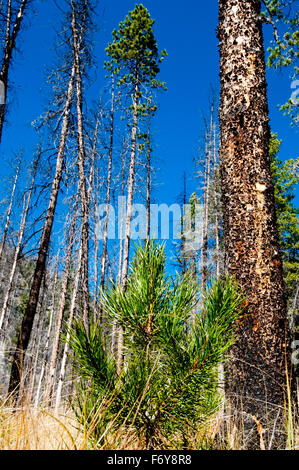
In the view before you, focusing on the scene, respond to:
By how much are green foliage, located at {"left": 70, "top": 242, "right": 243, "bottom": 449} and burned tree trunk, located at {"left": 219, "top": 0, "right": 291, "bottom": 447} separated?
284mm

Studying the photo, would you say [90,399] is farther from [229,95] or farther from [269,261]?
[229,95]

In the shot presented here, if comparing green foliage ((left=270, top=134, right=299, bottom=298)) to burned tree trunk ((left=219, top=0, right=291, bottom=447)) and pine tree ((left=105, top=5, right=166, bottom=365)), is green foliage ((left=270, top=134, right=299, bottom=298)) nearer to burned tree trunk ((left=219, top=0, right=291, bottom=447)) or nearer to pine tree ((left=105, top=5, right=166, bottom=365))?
pine tree ((left=105, top=5, right=166, bottom=365))

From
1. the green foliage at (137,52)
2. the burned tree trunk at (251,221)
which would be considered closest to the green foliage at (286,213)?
the green foliage at (137,52)

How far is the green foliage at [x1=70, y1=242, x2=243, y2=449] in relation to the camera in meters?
1.19

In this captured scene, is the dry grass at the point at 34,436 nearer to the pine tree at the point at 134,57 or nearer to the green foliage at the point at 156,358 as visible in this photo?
the green foliage at the point at 156,358

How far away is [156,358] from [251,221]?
982mm

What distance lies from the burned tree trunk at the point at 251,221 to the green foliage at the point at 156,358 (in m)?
0.28

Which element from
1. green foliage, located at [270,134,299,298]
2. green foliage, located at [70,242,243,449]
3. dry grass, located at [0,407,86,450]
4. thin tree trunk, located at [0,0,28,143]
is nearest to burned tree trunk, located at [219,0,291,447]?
green foliage, located at [70,242,243,449]

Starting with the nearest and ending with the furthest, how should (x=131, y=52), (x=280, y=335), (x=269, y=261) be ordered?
1. (x=280, y=335)
2. (x=269, y=261)
3. (x=131, y=52)

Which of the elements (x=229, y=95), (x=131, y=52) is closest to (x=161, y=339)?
(x=229, y=95)

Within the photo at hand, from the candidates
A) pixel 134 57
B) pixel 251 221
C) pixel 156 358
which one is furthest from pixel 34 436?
pixel 134 57

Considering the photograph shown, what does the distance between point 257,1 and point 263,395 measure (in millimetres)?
2645

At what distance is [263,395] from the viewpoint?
4.91ft

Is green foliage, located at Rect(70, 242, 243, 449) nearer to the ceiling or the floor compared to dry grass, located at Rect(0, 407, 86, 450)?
nearer to the ceiling
